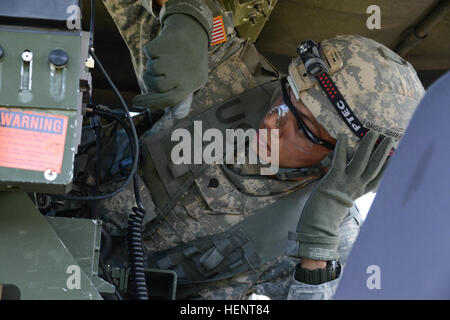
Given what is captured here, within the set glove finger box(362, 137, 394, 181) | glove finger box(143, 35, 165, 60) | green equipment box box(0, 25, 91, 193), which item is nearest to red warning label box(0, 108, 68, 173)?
green equipment box box(0, 25, 91, 193)

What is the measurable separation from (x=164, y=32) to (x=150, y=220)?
0.74 metres

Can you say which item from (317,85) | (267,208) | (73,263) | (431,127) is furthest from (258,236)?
(431,127)

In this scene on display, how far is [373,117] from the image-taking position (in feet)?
6.50

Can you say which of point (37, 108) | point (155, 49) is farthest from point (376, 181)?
point (37, 108)

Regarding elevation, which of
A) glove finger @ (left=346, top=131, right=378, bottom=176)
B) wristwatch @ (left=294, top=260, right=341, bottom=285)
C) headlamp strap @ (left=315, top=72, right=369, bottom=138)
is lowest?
wristwatch @ (left=294, top=260, right=341, bottom=285)

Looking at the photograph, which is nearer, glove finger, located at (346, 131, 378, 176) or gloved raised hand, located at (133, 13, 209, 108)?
gloved raised hand, located at (133, 13, 209, 108)

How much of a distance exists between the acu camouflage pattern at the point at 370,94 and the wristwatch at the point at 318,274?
428mm

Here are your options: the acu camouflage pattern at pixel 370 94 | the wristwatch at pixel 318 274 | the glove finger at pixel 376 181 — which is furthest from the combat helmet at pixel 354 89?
the wristwatch at pixel 318 274

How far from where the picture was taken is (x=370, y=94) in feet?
6.55

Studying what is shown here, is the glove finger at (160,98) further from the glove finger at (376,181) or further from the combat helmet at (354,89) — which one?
the glove finger at (376,181)

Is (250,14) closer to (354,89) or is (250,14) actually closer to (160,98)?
(354,89)

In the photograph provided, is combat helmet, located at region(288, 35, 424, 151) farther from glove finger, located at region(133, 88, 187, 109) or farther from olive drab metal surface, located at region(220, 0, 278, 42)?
glove finger, located at region(133, 88, 187, 109)

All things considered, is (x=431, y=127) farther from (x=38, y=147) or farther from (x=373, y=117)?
(x=373, y=117)

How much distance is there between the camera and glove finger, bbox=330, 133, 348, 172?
6.23ft
